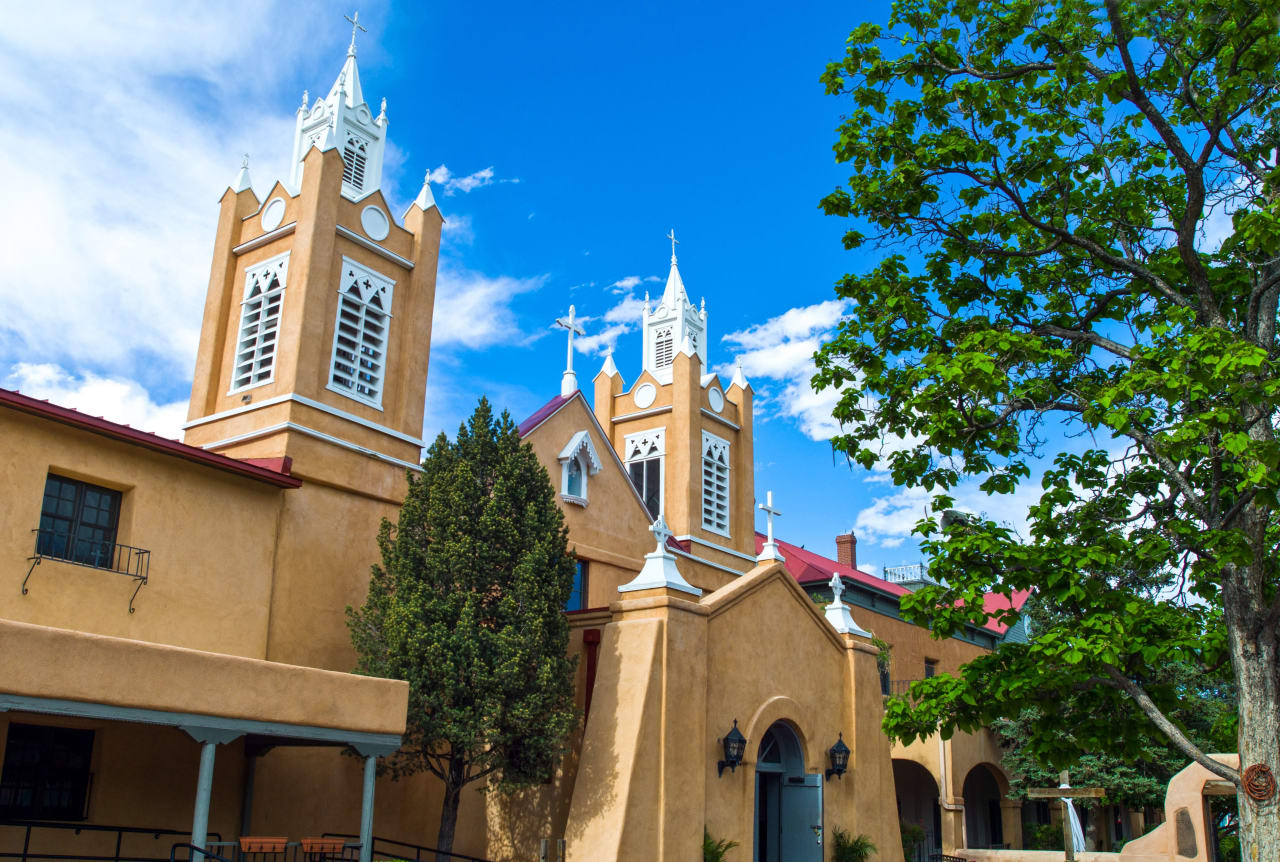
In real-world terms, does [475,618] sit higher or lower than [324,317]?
lower

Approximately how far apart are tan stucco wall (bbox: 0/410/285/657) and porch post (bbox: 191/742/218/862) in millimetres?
3034

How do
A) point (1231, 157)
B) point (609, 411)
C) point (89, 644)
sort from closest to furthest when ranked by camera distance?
point (89, 644), point (1231, 157), point (609, 411)

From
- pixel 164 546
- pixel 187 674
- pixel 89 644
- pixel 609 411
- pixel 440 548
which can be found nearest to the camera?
pixel 89 644

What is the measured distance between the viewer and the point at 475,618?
15.3m

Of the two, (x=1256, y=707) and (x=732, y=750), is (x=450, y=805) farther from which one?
(x=1256, y=707)

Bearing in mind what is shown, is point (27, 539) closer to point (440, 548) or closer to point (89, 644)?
point (89, 644)

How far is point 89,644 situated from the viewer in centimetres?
1084

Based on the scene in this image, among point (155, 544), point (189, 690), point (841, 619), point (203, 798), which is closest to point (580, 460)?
point (841, 619)

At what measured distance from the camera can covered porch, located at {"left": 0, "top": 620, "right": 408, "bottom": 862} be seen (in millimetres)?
10750

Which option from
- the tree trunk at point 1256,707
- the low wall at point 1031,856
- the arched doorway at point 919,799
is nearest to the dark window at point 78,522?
the tree trunk at point 1256,707

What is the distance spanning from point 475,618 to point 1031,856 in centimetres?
1791

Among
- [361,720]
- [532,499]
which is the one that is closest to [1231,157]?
[532,499]

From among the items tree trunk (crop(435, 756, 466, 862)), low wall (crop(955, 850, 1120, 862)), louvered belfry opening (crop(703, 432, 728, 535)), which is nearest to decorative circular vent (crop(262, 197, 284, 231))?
tree trunk (crop(435, 756, 466, 862))

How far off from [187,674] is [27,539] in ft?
11.5
